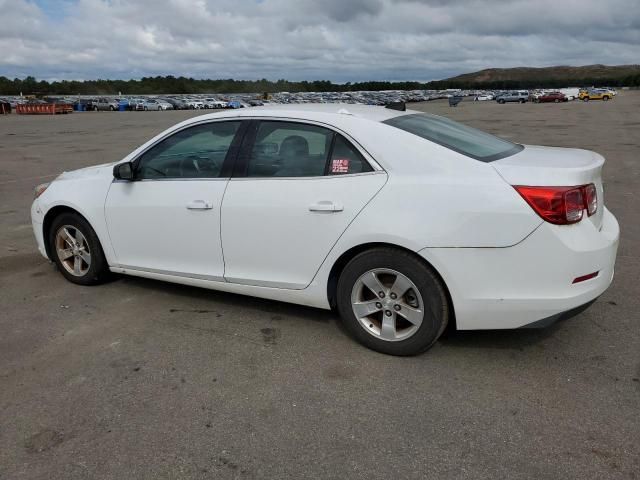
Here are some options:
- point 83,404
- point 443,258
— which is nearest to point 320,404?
point 443,258

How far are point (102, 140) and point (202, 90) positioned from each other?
142726 mm

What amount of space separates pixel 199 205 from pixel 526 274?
7.58 feet

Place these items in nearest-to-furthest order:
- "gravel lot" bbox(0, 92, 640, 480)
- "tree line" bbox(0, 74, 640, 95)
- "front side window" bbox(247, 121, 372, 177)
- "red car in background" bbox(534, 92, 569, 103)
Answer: "gravel lot" bbox(0, 92, 640, 480), "front side window" bbox(247, 121, 372, 177), "red car in background" bbox(534, 92, 569, 103), "tree line" bbox(0, 74, 640, 95)

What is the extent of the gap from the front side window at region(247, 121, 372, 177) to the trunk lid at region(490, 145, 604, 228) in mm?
876

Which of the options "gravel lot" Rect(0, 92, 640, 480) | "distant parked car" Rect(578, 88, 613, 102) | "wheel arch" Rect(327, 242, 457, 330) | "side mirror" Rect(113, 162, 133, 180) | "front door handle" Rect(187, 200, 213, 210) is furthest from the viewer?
"distant parked car" Rect(578, 88, 613, 102)

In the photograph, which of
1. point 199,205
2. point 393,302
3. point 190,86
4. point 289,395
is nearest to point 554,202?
point 393,302

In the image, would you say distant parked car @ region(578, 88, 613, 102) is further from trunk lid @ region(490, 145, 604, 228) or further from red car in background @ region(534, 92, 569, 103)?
trunk lid @ region(490, 145, 604, 228)

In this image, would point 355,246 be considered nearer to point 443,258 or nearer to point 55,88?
point 443,258

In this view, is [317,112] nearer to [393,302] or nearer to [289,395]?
[393,302]

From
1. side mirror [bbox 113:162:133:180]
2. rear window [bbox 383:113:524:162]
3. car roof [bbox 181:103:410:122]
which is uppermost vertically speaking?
car roof [bbox 181:103:410:122]

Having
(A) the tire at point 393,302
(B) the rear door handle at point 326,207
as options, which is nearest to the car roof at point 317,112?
(B) the rear door handle at point 326,207

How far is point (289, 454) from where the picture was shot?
2.61 metres

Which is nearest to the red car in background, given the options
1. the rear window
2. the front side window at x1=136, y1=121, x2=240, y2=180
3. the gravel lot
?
the gravel lot

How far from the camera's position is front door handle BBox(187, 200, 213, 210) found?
391 centimetres
